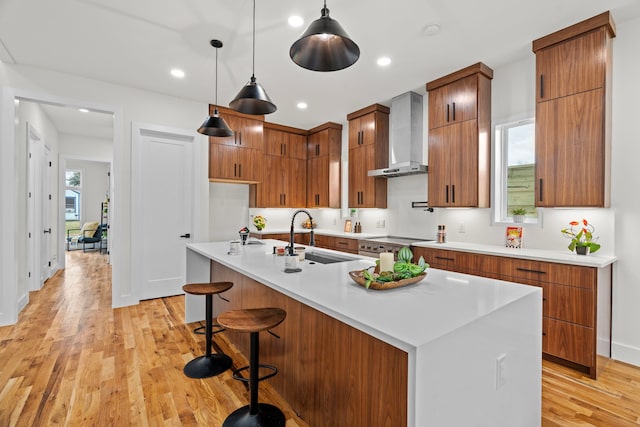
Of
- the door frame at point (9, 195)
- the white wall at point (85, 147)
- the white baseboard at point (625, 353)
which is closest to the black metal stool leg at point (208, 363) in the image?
the door frame at point (9, 195)

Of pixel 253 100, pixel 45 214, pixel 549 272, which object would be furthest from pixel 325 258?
pixel 45 214

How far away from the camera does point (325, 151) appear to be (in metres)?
5.89

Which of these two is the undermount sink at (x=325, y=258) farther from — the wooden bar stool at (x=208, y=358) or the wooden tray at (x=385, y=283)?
the wooden tray at (x=385, y=283)

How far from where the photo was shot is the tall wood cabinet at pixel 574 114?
2.60 metres

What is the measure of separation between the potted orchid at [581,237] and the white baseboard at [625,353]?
0.82m

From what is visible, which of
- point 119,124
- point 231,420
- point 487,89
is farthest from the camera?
point 119,124

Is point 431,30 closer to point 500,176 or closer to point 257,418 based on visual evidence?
point 500,176

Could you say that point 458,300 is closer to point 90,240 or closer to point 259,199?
point 259,199

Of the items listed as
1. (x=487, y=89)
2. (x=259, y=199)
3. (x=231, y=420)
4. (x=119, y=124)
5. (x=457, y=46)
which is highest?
(x=457, y=46)

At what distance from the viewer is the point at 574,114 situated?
2.72m

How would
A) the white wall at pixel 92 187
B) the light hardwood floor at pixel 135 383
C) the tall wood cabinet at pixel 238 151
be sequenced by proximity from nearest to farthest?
1. the light hardwood floor at pixel 135 383
2. the tall wood cabinet at pixel 238 151
3. the white wall at pixel 92 187

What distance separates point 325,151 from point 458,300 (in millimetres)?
4767

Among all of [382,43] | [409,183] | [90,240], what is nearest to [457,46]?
[382,43]

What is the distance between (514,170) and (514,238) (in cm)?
80
